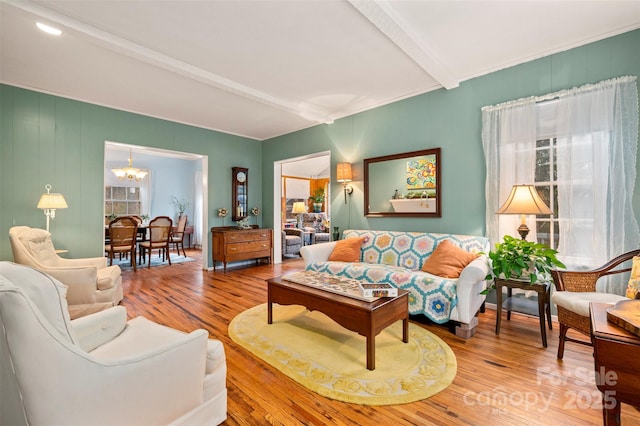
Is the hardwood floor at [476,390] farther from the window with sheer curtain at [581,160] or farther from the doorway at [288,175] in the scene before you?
the doorway at [288,175]

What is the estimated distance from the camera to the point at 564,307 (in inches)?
86.4

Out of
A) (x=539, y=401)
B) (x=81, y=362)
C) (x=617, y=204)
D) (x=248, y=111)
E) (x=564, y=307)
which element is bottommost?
(x=539, y=401)

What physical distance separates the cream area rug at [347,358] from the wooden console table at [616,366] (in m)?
0.85

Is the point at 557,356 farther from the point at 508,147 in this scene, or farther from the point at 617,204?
the point at 508,147

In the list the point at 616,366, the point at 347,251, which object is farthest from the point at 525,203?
the point at 347,251

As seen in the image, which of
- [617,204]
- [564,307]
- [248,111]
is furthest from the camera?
[248,111]

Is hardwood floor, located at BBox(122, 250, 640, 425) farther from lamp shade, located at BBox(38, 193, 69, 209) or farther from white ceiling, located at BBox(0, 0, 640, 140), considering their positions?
white ceiling, located at BBox(0, 0, 640, 140)

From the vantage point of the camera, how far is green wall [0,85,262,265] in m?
3.70

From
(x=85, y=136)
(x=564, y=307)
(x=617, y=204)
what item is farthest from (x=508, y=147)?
(x=85, y=136)

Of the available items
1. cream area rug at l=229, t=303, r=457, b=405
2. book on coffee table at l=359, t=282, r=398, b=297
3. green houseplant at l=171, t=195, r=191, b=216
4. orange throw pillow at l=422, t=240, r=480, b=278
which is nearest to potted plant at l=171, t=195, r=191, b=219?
green houseplant at l=171, t=195, r=191, b=216

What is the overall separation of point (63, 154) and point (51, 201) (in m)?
0.80

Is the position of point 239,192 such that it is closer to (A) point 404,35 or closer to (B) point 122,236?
(B) point 122,236

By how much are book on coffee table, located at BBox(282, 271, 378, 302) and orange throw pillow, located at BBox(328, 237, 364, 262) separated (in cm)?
85

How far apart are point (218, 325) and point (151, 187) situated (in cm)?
751
